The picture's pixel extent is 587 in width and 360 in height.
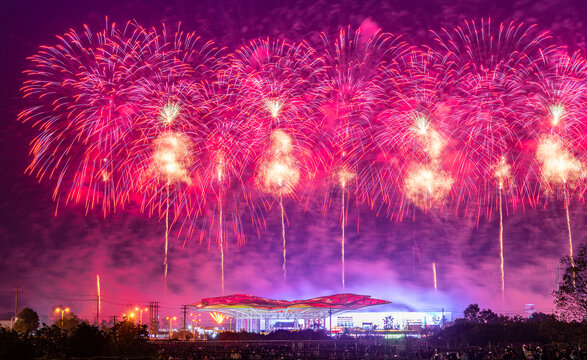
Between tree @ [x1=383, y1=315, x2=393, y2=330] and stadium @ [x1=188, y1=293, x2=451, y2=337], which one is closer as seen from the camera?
stadium @ [x1=188, y1=293, x2=451, y2=337]

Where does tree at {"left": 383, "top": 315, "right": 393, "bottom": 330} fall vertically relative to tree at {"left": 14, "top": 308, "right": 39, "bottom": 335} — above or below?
below

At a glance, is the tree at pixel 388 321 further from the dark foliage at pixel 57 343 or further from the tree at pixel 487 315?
the dark foliage at pixel 57 343

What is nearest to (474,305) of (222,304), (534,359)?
(222,304)

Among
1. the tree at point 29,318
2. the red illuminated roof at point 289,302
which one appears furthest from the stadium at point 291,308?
the tree at point 29,318

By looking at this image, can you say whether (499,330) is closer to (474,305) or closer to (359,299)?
(359,299)

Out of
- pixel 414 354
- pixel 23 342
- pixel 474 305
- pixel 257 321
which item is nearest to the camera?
pixel 23 342

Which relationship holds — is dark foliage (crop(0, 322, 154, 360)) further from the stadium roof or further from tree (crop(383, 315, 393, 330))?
tree (crop(383, 315, 393, 330))

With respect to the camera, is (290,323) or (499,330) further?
(290,323)

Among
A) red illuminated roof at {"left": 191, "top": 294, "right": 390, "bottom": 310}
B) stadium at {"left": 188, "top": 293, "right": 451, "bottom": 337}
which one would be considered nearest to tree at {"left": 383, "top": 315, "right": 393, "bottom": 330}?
stadium at {"left": 188, "top": 293, "right": 451, "bottom": 337}
